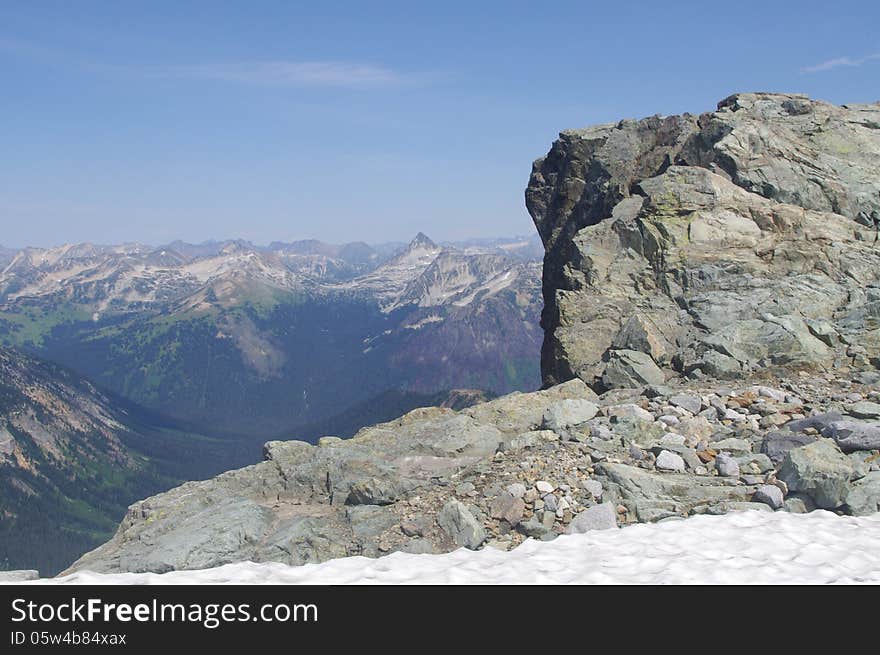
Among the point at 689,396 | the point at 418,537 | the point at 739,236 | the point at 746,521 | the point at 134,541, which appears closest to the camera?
the point at 746,521

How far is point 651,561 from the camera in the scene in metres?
12.7

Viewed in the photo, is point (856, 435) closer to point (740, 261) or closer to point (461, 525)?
point (461, 525)

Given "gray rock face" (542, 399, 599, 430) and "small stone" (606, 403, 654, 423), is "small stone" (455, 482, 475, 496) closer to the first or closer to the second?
"gray rock face" (542, 399, 599, 430)

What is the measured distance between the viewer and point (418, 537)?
15906 millimetres

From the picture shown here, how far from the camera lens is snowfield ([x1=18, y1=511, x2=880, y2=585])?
1166 centimetres

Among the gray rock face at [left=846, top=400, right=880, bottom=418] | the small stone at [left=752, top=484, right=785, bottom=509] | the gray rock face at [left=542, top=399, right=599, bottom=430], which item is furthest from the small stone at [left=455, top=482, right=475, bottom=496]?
the gray rock face at [left=846, top=400, right=880, bottom=418]

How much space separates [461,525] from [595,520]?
3.37 m

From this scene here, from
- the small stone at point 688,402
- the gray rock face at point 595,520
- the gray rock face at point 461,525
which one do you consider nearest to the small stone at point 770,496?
the gray rock face at point 595,520

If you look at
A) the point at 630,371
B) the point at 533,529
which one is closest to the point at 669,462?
the point at 533,529

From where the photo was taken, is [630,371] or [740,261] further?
[740,261]
